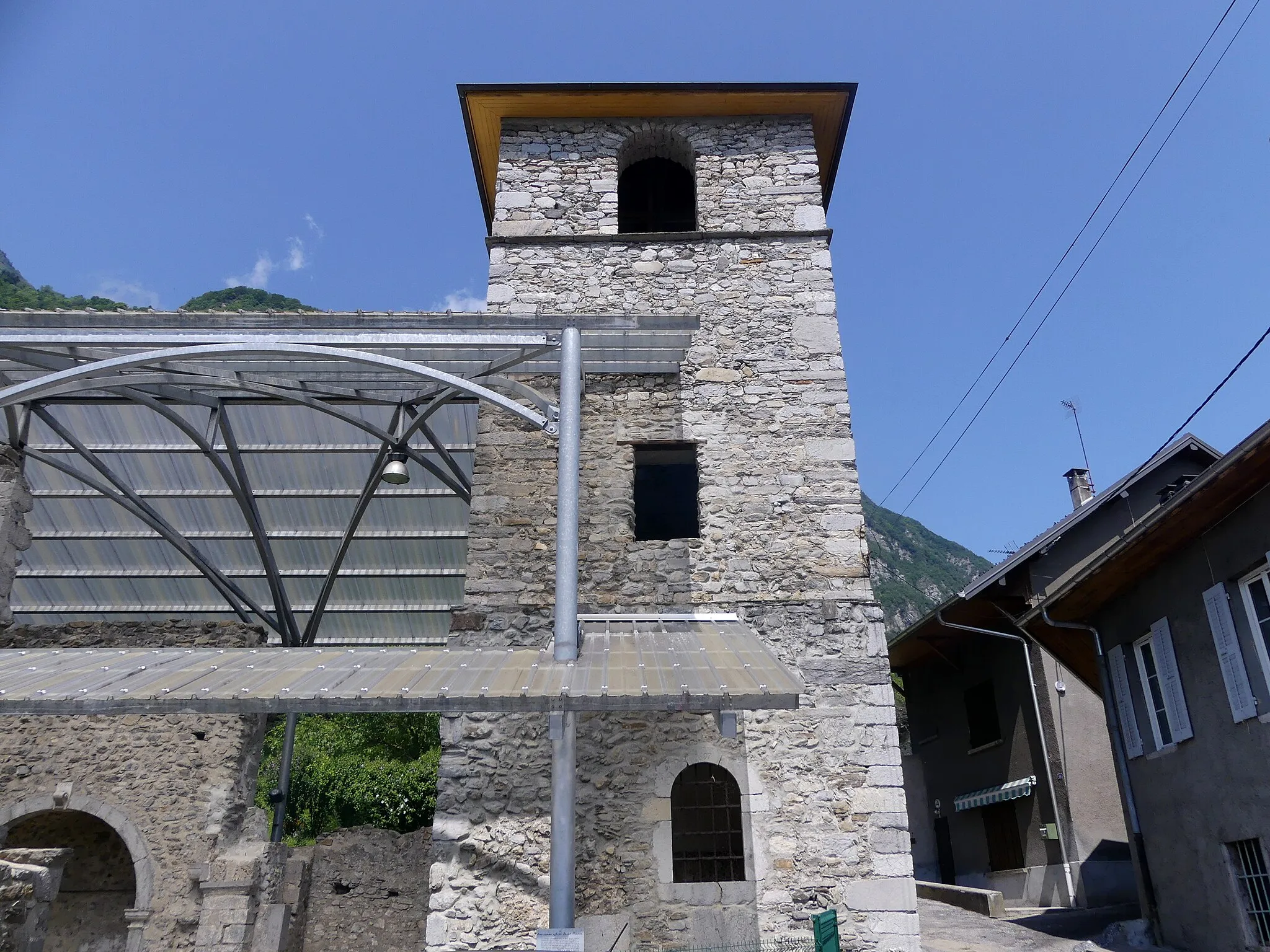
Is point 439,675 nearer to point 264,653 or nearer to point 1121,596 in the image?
point 264,653

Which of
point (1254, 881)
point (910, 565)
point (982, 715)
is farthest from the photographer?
point (910, 565)

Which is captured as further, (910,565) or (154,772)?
(910,565)

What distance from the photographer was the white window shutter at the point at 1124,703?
31.7 ft

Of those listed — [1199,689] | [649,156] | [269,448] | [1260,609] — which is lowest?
[1199,689]

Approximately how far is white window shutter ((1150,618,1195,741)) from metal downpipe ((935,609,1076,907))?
11.9 feet

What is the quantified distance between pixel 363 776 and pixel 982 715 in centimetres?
1323

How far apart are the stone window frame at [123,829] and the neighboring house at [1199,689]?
9.96m

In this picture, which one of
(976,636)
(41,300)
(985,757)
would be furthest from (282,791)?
(41,300)

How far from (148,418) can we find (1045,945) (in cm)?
1117

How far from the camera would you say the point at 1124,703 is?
9.88 metres

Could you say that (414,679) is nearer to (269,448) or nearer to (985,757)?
(269,448)

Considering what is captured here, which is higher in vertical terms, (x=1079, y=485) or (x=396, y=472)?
(x=1079, y=485)

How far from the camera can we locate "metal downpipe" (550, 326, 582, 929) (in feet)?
17.7

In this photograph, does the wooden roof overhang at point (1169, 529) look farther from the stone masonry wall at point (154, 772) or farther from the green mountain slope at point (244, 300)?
the green mountain slope at point (244, 300)
